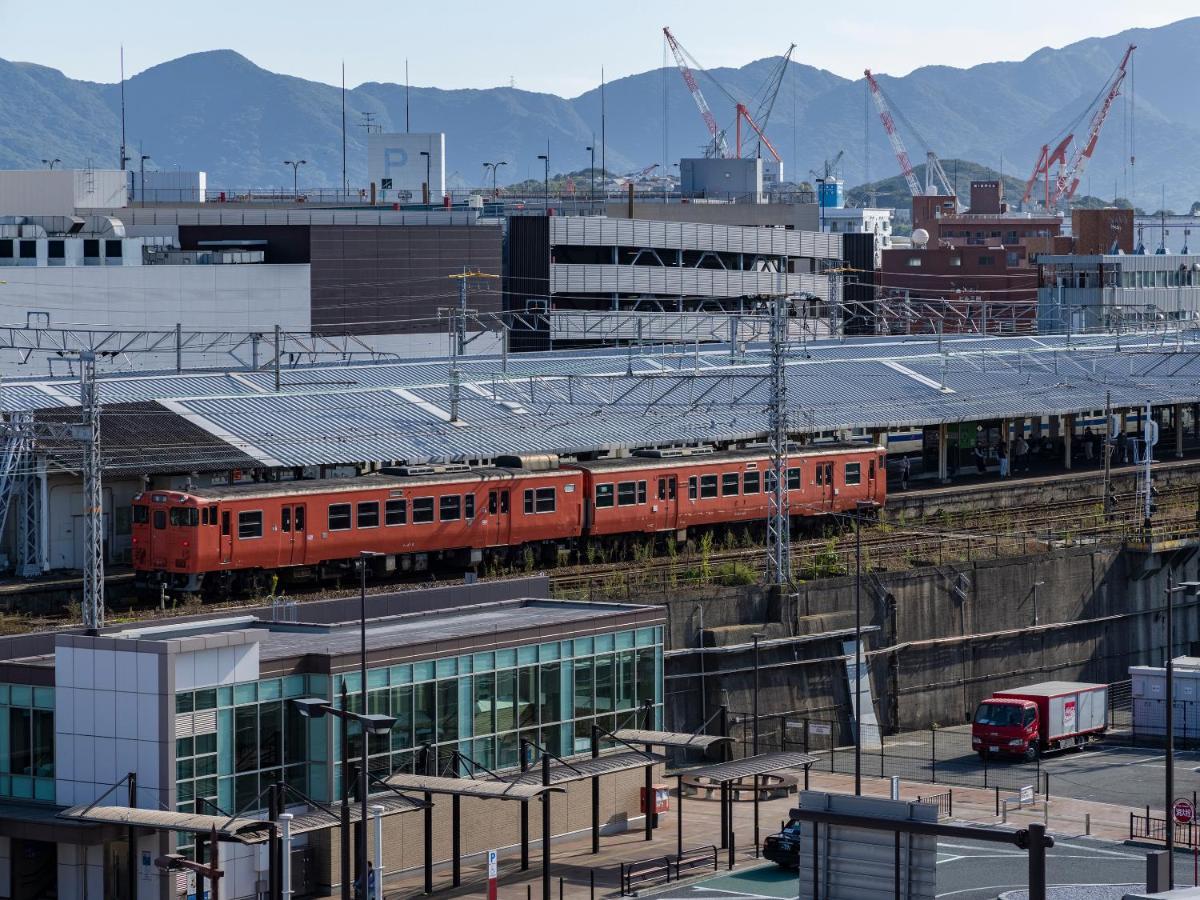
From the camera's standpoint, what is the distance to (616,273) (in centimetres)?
9612

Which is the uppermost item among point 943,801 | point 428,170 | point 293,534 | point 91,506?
point 428,170

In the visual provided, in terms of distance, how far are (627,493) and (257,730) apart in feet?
75.7

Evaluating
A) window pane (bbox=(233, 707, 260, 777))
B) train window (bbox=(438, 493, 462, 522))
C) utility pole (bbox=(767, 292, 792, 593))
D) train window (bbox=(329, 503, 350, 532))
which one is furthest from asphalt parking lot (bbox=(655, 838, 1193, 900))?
train window (bbox=(438, 493, 462, 522))

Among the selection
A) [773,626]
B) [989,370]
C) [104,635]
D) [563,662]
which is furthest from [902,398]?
[104,635]

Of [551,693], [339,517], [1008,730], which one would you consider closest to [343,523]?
[339,517]

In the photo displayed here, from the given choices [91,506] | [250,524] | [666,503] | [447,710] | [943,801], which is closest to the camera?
[447,710]

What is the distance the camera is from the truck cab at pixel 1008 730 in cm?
4306

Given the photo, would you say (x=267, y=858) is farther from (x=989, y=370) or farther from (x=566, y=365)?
(x=989, y=370)

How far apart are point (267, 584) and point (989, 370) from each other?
3855 centimetres

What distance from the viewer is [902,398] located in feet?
230

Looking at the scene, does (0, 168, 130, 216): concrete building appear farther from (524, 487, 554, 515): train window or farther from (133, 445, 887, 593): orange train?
(524, 487, 554, 515): train window

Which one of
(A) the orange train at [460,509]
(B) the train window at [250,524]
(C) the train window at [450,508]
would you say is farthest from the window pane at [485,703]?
(C) the train window at [450,508]

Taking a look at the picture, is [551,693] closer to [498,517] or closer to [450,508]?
[450,508]

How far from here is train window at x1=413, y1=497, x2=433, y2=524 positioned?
48.0 meters
